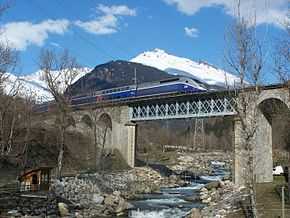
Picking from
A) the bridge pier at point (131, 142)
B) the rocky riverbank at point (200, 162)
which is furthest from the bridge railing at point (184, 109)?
the rocky riverbank at point (200, 162)

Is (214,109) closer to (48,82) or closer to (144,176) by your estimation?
(144,176)

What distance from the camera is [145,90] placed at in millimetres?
59938

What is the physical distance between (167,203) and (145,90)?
75.1 ft

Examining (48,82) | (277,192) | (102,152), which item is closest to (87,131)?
(102,152)

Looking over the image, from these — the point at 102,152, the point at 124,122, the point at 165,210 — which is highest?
the point at 124,122

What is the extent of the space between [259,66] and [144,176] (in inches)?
1619

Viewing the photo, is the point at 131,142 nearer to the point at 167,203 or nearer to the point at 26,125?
the point at 26,125

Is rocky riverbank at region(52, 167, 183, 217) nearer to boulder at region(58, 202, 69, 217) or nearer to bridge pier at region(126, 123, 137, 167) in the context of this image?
boulder at region(58, 202, 69, 217)

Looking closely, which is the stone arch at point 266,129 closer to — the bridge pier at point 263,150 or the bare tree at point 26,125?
the bridge pier at point 263,150

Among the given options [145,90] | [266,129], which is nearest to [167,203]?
Result: [266,129]

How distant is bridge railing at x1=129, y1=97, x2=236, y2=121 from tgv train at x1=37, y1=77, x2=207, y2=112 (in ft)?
5.83

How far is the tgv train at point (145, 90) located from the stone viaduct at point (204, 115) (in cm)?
147

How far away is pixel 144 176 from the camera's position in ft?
194

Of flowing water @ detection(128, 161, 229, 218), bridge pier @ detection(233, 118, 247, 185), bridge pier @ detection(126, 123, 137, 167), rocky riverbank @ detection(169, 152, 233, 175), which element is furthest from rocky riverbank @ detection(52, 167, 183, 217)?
rocky riverbank @ detection(169, 152, 233, 175)
